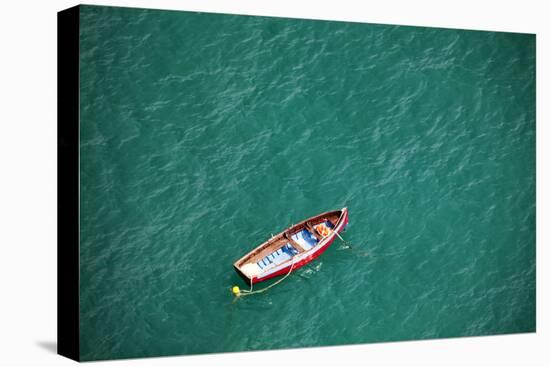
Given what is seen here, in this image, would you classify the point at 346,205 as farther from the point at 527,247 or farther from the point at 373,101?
the point at 527,247

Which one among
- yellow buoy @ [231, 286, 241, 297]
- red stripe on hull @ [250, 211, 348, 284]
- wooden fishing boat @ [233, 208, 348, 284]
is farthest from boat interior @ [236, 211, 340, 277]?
yellow buoy @ [231, 286, 241, 297]

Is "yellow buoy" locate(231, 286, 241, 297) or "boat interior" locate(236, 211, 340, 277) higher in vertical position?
"boat interior" locate(236, 211, 340, 277)

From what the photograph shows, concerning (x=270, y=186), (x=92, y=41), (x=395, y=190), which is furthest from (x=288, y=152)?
(x=92, y=41)

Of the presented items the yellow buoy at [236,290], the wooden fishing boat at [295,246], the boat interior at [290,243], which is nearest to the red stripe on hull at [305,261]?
the wooden fishing boat at [295,246]

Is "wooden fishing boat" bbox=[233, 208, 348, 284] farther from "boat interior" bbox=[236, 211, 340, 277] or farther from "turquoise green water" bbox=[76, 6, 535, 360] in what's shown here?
"turquoise green water" bbox=[76, 6, 535, 360]

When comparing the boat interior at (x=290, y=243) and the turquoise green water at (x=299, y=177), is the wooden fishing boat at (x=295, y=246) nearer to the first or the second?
the boat interior at (x=290, y=243)

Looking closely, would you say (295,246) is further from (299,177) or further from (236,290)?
(236,290)

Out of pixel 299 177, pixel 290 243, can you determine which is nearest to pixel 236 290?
pixel 290 243
